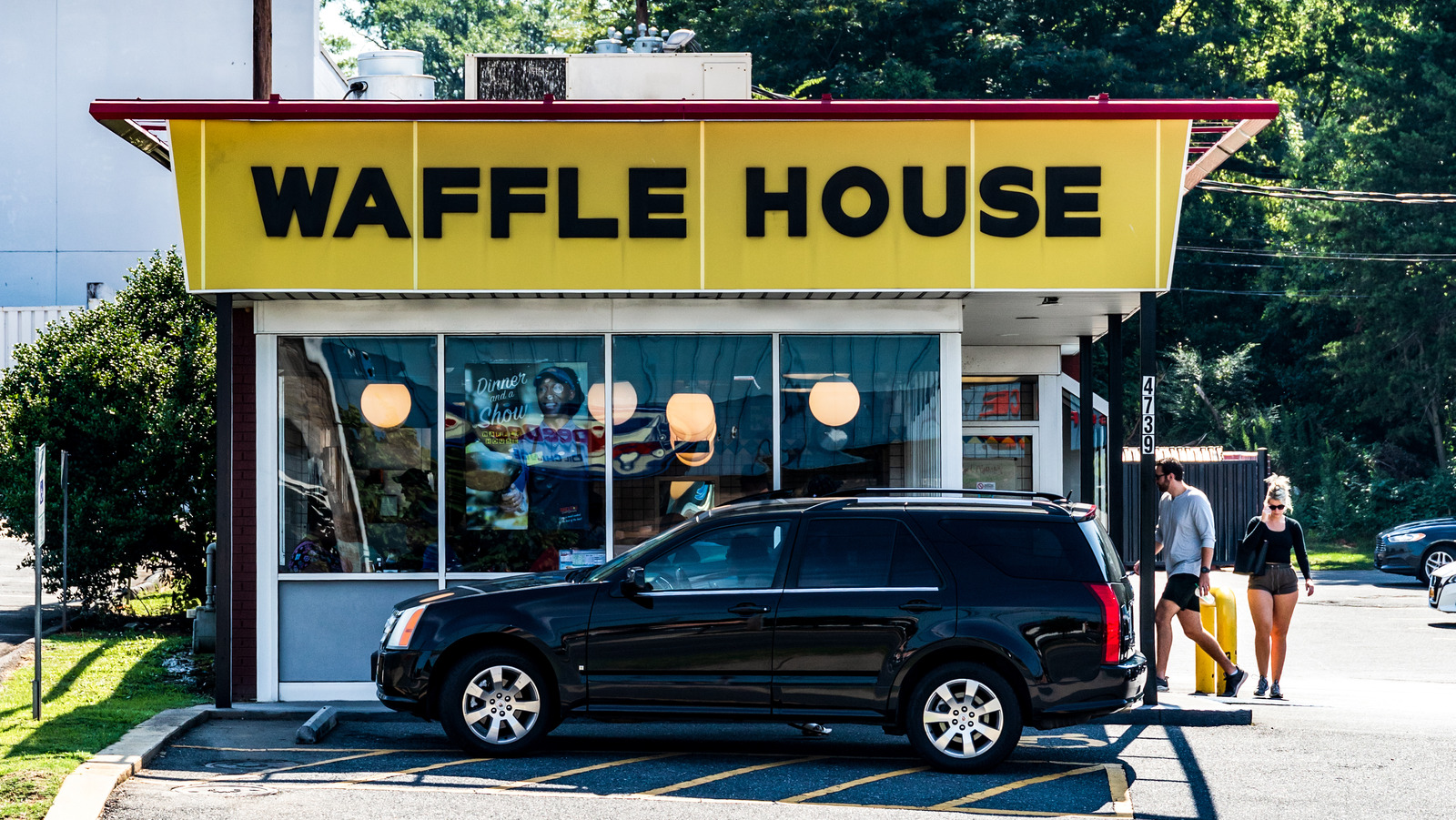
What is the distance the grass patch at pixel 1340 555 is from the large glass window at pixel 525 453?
1916 centimetres

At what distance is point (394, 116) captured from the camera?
35.8ft

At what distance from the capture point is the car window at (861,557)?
29.7 feet

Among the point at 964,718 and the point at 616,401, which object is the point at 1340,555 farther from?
the point at 964,718

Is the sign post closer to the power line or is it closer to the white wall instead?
the white wall

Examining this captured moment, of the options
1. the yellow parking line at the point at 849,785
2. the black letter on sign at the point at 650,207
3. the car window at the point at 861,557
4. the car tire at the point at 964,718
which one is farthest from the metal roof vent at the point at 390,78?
the yellow parking line at the point at 849,785

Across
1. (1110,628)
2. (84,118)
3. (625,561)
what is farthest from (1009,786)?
(84,118)

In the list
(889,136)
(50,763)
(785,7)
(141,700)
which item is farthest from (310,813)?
(785,7)

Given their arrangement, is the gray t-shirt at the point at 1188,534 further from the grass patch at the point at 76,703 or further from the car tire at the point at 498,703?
the grass patch at the point at 76,703

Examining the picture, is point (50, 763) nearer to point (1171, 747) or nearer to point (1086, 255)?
point (1171, 747)

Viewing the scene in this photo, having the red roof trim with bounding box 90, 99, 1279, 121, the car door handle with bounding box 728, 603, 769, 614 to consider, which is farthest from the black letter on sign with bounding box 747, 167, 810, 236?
the car door handle with bounding box 728, 603, 769, 614

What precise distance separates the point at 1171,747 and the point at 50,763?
23.9ft

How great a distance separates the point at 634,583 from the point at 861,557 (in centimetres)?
146

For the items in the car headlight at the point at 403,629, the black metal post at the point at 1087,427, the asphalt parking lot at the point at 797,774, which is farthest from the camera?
the black metal post at the point at 1087,427

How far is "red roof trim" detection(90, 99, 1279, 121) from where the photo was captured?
35.4 feet
